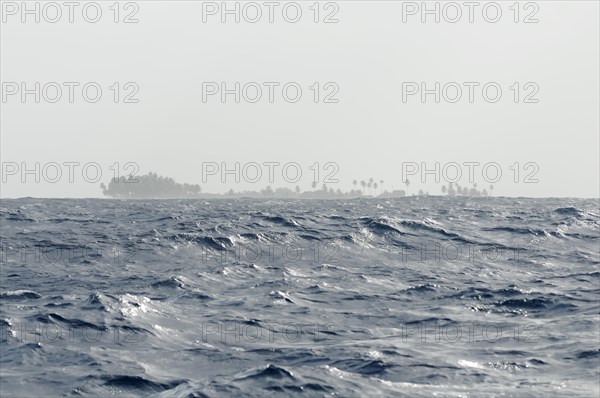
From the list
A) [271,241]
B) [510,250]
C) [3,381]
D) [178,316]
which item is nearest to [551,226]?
[510,250]

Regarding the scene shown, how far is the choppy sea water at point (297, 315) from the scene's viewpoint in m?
15.7

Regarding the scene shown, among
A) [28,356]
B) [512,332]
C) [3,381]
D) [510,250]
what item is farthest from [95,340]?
[510,250]

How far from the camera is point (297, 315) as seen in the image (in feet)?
73.8

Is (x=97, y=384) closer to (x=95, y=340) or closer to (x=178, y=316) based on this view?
(x=95, y=340)

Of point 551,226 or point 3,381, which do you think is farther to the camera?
point 551,226

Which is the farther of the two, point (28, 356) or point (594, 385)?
point (28, 356)

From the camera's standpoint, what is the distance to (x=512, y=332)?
795 inches

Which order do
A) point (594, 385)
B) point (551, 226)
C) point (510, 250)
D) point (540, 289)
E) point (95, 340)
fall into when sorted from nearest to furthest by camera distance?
1. point (594, 385)
2. point (95, 340)
3. point (540, 289)
4. point (510, 250)
5. point (551, 226)

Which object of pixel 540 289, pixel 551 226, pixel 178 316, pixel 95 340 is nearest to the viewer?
pixel 95 340

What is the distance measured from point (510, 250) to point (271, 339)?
2126 centimetres

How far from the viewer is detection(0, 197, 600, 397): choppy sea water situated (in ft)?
51.4

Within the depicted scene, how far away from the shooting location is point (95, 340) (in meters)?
19.0

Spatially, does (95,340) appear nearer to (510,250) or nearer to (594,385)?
(594,385)

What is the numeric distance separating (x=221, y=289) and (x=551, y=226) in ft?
92.4
